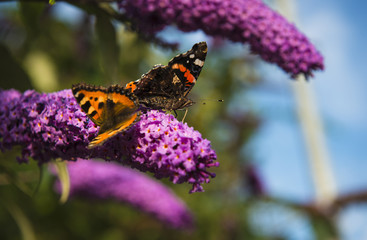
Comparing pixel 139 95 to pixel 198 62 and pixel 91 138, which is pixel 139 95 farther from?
pixel 91 138

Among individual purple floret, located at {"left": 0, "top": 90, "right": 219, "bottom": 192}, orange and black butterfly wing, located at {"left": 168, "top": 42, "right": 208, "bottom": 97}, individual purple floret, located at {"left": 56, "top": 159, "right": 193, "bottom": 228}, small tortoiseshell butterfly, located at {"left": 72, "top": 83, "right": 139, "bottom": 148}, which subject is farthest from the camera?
individual purple floret, located at {"left": 56, "top": 159, "right": 193, "bottom": 228}

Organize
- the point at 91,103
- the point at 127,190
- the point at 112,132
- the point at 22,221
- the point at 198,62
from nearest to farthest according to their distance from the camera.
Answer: the point at 112,132
the point at 91,103
the point at 198,62
the point at 22,221
the point at 127,190

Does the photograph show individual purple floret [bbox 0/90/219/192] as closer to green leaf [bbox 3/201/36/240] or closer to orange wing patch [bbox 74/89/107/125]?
orange wing patch [bbox 74/89/107/125]

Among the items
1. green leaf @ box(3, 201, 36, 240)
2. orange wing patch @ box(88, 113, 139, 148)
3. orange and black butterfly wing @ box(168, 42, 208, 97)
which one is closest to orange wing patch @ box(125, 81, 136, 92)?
orange and black butterfly wing @ box(168, 42, 208, 97)

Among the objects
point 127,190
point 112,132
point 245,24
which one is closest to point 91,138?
point 112,132

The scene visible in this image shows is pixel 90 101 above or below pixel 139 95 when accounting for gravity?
below

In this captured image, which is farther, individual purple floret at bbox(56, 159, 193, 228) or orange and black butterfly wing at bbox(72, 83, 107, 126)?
individual purple floret at bbox(56, 159, 193, 228)

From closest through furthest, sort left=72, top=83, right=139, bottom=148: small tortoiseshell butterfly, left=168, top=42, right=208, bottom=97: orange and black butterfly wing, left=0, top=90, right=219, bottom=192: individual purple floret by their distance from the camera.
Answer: left=0, top=90, right=219, bottom=192: individual purple floret
left=72, top=83, right=139, bottom=148: small tortoiseshell butterfly
left=168, top=42, right=208, bottom=97: orange and black butterfly wing
